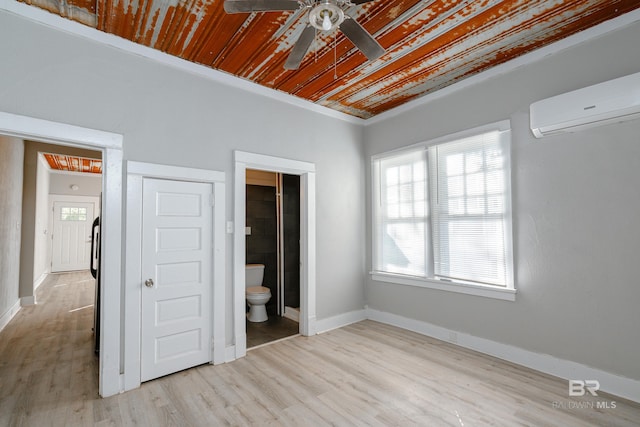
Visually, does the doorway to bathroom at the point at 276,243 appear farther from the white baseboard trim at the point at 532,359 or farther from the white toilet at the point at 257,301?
the white baseboard trim at the point at 532,359

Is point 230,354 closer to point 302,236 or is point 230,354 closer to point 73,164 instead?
point 302,236

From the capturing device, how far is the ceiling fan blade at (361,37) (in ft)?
6.13

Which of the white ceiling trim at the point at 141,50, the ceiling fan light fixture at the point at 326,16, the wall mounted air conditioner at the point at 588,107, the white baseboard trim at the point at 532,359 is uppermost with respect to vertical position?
the white ceiling trim at the point at 141,50

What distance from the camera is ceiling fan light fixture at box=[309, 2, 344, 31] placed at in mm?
1687

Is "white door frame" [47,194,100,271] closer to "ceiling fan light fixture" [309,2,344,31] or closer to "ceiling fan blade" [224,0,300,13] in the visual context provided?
"ceiling fan blade" [224,0,300,13]

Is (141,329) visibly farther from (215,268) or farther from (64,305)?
(64,305)

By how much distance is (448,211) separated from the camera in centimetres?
357

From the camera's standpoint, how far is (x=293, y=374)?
280cm

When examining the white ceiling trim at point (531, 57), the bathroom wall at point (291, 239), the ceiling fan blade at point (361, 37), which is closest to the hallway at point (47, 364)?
the bathroom wall at point (291, 239)

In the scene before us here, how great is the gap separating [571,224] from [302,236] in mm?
2713

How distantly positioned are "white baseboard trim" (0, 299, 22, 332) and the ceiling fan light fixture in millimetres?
5229

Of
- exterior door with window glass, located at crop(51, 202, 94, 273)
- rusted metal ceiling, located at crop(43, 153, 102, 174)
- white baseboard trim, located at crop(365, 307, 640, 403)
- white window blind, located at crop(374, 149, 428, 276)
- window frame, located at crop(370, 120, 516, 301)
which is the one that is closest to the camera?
white baseboard trim, located at crop(365, 307, 640, 403)

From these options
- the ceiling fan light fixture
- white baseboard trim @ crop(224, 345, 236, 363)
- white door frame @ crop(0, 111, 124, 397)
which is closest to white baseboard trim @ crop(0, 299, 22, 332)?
white door frame @ crop(0, 111, 124, 397)

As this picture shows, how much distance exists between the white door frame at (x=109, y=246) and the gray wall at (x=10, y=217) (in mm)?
2666
